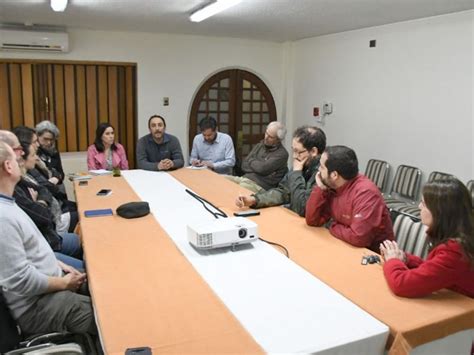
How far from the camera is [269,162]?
12.2 feet

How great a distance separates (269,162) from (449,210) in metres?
2.17

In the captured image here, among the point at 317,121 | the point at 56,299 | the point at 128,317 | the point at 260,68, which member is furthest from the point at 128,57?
the point at 128,317

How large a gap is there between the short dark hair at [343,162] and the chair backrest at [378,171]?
280cm

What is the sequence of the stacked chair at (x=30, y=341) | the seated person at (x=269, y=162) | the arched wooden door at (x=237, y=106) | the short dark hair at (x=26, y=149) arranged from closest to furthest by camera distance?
the stacked chair at (x=30, y=341) < the short dark hair at (x=26, y=149) < the seated person at (x=269, y=162) < the arched wooden door at (x=237, y=106)

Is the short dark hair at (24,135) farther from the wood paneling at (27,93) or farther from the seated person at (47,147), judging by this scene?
the wood paneling at (27,93)

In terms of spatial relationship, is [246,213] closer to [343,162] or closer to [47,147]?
[343,162]

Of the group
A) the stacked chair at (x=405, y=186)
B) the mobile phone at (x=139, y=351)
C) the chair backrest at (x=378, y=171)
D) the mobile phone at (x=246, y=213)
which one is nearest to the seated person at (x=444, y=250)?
the mobile phone at (x=139, y=351)

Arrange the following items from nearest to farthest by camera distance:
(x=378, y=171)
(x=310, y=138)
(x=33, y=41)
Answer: (x=310, y=138)
(x=378, y=171)
(x=33, y=41)

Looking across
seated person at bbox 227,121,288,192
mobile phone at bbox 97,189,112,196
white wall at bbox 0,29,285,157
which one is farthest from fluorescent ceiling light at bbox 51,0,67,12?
seated person at bbox 227,121,288,192

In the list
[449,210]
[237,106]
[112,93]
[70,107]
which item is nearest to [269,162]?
[449,210]

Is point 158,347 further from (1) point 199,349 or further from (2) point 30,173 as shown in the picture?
(2) point 30,173

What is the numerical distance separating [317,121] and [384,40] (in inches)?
61.6

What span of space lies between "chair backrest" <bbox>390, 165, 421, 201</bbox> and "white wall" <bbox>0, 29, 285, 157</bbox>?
9.14 ft

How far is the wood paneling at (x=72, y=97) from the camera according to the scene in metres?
5.42
